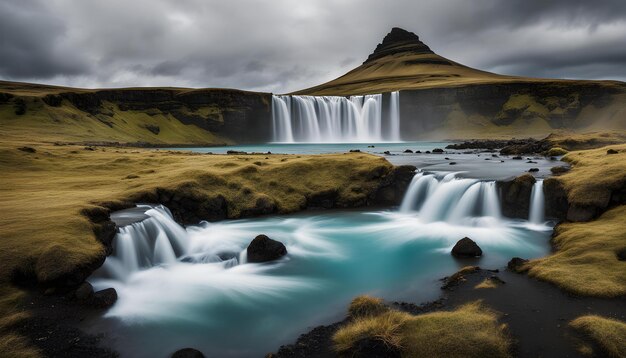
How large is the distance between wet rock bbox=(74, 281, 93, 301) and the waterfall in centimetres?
2066

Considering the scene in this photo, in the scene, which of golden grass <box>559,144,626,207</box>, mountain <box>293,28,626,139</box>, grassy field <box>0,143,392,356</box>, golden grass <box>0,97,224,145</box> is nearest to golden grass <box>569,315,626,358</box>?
golden grass <box>559,144,626,207</box>

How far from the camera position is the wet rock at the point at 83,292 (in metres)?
11.2

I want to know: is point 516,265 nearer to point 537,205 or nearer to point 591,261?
point 591,261

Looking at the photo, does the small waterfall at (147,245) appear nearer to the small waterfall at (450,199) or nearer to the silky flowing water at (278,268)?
the silky flowing water at (278,268)

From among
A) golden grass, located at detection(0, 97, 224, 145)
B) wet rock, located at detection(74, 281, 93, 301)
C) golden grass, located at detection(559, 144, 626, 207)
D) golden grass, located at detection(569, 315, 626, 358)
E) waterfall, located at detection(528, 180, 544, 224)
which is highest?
golden grass, located at detection(0, 97, 224, 145)

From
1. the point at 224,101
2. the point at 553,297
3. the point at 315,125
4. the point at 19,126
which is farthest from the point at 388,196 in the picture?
the point at 224,101

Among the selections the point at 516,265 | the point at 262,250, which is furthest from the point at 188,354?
the point at 516,265

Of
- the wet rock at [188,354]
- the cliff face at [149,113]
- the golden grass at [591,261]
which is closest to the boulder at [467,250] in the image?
the golden grass at [591,261]

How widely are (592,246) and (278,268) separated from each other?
11.6m

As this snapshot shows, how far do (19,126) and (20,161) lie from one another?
59513 mm

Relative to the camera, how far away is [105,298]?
1166 cm

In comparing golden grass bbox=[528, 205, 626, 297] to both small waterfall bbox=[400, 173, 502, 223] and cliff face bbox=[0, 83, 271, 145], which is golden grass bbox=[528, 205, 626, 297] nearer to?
small waterfall bbox=[400, 173, 502, 223]

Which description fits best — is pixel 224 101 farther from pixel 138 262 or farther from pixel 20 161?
pixel 138 262

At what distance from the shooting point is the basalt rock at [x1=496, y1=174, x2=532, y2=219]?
861 inches
